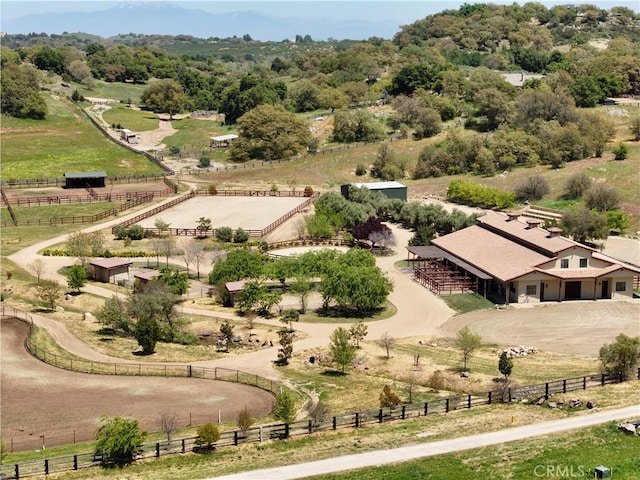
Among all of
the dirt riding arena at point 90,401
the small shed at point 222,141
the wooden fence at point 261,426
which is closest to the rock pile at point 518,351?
the wooden fence at point 261,426

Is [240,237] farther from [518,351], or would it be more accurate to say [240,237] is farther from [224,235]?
[518,351]

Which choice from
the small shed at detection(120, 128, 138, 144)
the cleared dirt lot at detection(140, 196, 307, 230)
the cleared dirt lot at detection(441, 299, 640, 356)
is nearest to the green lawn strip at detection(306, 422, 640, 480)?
the cleared dirt lot at detection(441, 299, 640, 356)

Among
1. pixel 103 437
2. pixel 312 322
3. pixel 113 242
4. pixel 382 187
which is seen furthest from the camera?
pixel 382 187

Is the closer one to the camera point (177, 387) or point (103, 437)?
point (103, 437)

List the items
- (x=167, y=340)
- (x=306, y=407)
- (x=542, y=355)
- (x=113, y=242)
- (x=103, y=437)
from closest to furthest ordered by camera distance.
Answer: (x=103, y=437) → (x=306, y=407) → (x=542, y=355) → (x=167, y=340) → (x=113, y=242)

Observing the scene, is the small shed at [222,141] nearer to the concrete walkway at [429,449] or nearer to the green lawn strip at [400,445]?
the green lawn strip at [400,445]

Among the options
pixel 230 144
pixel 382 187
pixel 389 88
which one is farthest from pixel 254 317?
pixel 389 88

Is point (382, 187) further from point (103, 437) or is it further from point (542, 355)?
point (103, 437)
